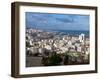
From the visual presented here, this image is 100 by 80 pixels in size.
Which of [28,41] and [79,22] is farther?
[79,22]

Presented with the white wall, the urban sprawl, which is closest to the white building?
the urban sprawl

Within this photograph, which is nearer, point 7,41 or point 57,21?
point 7,41

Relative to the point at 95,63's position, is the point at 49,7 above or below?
above

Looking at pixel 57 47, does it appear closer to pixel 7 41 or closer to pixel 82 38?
pixel 82 38

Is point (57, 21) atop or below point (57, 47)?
atop

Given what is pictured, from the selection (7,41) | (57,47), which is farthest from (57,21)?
(7,41)

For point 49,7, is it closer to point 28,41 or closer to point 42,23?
point 42,23

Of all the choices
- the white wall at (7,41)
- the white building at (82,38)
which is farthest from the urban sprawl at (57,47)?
the white wall at (7,41)

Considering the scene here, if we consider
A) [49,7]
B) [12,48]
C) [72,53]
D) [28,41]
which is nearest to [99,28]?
[72,53]
